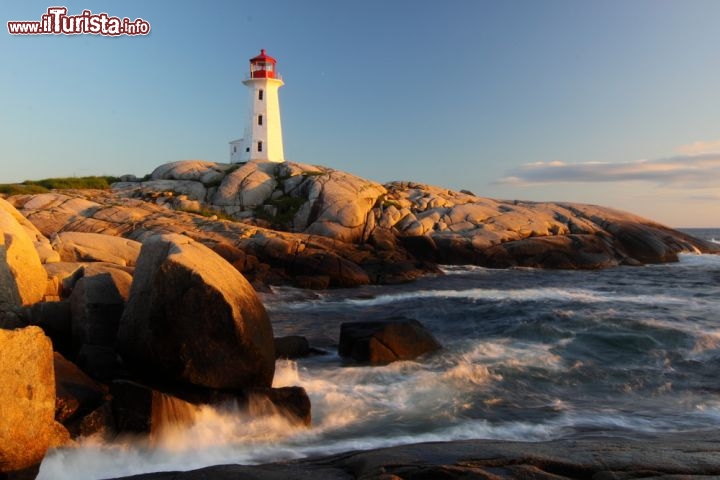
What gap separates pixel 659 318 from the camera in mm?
16578

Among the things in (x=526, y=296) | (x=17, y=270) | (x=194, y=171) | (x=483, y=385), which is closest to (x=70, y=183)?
(x=194, y=171)

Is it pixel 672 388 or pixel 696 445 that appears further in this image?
pixel 672 388

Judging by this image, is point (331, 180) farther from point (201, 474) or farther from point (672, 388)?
point (201, 474)

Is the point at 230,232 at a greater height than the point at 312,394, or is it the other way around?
the point at 230,232

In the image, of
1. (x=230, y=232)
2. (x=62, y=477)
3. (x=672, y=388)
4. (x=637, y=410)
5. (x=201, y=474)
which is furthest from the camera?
(x=230, y=232)

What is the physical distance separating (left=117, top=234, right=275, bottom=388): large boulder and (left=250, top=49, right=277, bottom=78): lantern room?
46.9m

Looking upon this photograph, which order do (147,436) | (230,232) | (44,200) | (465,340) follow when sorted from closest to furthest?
(147,436)
(465,340)
(230,232)
(44,200)

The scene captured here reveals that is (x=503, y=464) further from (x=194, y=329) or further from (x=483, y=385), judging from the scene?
(x=483, y=385)

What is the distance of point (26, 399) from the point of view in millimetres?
Result: 6094

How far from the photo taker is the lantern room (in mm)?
51875

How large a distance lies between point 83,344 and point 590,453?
27.2 feet

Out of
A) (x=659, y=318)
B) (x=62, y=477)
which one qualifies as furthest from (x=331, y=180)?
(x=62, y=477)

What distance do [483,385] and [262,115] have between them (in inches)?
1792

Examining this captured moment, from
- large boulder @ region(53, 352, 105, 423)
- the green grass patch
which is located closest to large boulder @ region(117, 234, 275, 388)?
large boulder @ region(53, 352, 105, 423)
